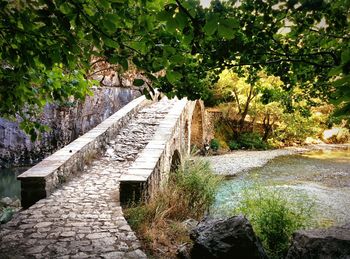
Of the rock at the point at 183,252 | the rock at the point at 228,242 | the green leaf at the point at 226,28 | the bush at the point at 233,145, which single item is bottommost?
the bush at the point at 233,145

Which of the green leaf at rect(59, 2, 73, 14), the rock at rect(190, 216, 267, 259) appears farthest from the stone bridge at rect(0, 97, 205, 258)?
the green leaf at rect(59, 2, 73, 14)

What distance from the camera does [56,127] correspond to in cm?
1474

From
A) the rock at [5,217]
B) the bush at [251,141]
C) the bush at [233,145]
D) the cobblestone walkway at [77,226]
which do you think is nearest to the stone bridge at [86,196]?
the cobblestone walkway at [77,226]

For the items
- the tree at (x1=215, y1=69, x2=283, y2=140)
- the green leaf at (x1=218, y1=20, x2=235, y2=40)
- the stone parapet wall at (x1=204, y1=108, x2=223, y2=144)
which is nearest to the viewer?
the green leaf at (x1=218, y1=20, x2=235, y2=40)

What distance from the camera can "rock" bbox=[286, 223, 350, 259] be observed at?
407 cm

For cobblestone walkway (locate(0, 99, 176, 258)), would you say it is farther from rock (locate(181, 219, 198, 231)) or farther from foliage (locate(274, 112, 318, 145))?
foliage (locate(274, 112, 318, 145))

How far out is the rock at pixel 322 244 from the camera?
13.4 feet

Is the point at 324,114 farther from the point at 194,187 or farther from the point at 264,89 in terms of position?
the point at 264,89

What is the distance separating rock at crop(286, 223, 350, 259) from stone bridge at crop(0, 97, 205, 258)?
2.04m

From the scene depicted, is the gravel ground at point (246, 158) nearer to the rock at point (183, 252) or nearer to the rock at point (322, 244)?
the rock at point (183, 252)

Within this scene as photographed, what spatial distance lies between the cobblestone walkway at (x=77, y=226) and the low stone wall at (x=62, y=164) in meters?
0.19

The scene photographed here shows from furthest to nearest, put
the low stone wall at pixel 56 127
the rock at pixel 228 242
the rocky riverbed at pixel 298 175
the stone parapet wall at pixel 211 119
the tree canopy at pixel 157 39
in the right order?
the stone parapet wall at pixel 211 119
the low stone wall at pixel 56 127
the rocky riverbed at pixel 298 175
the rock at pixel 228 242
the tree canopy at pixel 157 39

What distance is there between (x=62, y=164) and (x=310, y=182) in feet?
33.5

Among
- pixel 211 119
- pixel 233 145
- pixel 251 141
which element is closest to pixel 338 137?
pixel 251 141
